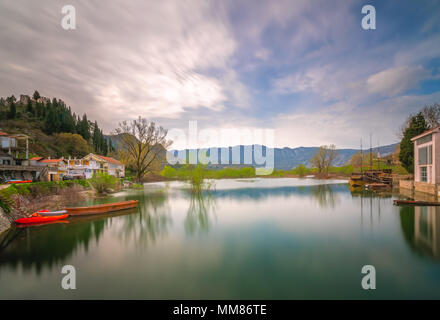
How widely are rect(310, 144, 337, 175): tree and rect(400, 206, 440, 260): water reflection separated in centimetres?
4372

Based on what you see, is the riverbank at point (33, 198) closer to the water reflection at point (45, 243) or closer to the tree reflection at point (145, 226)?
the water reflection at point (45, 243)

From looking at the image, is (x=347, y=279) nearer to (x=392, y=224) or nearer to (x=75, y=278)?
(x=75, y=278)

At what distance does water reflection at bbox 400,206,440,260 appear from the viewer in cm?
668

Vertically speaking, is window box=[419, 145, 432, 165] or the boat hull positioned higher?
window box=[419, 145, 432, 165]

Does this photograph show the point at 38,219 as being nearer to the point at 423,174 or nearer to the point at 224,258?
the point at 224,258

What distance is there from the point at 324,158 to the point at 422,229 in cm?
5032

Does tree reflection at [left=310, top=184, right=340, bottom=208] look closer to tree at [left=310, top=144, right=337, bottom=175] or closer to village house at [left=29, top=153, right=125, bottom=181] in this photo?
village house at [left=29, top=153, right=125, bottom=181]

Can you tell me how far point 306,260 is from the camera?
18.9ft

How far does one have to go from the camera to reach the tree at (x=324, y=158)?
53.2 meters

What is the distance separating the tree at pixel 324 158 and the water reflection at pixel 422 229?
43.7 m

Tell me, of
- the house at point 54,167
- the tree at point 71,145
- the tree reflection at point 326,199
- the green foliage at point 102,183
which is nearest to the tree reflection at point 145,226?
the green foliage at point 102,183
